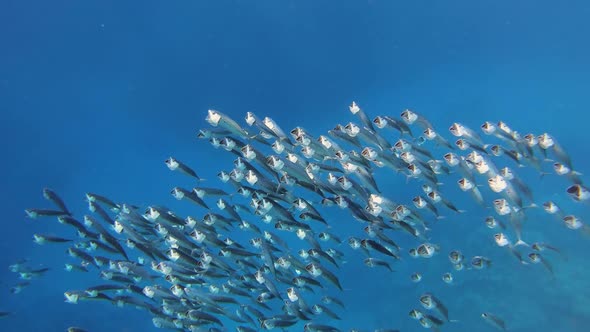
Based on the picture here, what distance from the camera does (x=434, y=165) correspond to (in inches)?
327

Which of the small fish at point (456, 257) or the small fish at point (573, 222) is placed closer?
the small fish at point (573, 222)

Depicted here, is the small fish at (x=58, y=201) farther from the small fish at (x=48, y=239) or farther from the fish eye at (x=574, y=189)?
the fish eye at (x=574, y=189)

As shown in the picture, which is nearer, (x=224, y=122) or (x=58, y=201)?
(x=224, y=122)

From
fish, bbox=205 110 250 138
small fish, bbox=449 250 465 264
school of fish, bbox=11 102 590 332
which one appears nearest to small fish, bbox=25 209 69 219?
school of fish, bbox=11 102 590 332

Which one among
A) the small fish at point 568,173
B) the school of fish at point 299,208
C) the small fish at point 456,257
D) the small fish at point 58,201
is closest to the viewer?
the small fish at point 568,173

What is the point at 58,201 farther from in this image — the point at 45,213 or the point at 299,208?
the point at 299,208

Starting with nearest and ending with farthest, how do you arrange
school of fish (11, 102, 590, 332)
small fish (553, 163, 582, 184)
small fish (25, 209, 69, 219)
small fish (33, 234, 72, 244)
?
small fish (553, 163, 582, 184), school of fish (11, 102, 590, 332), small fish (25, 209, 69, 219), small fish (33, 234, 72, 244)

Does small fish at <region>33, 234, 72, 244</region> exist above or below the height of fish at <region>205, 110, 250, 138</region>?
below

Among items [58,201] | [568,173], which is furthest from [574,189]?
[58,201]

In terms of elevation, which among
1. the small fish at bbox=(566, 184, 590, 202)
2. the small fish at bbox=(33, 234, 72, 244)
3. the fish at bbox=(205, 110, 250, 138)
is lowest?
the small fish at bbox=(33, 234, 72, 244)

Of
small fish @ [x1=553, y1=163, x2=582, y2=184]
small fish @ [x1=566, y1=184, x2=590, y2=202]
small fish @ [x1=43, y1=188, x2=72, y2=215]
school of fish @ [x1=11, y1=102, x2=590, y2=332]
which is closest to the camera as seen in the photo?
small fish @ [x1=566, y1=184, x2=590, y2=202]

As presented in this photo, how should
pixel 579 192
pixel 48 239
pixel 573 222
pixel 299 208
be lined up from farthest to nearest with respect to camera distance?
pixel 48 239, pixel 299 208, pixel 573 222, pixel 579 192

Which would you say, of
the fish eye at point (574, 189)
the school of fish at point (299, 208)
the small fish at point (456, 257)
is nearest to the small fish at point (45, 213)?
the school of fish at point (299, 208)

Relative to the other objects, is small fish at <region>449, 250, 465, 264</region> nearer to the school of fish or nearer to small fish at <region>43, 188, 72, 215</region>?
the school of fish
